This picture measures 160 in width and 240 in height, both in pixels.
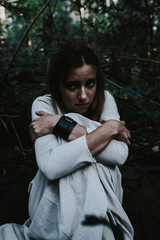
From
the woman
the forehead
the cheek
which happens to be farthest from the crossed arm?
the forehead

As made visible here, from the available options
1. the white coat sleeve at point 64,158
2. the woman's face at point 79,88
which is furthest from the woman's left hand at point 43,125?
the woman's face at point 79,88

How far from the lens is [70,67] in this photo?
1.61 meters

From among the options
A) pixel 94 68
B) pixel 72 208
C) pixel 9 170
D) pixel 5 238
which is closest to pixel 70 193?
pixel 72 208

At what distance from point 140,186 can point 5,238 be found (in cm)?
151

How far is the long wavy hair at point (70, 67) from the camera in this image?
5.36 ft

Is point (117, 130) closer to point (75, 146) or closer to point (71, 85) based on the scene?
point (75, 146)

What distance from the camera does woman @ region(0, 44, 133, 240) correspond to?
4.21 ft

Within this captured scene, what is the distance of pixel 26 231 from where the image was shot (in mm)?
1562

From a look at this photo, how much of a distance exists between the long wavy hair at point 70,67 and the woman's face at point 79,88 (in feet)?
0.14

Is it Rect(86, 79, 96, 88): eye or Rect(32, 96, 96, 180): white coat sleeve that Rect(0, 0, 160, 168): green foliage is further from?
Rect(32, 96, 96, 180): white coat sleeve

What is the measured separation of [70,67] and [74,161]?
735 mm

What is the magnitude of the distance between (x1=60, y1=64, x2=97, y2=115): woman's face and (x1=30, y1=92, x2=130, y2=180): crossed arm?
232 mm

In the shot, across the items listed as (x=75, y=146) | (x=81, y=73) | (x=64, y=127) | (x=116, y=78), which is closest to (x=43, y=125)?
(x=64, y=127)

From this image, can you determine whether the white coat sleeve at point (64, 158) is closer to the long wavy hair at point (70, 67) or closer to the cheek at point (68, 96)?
the cheek at point (68, 96)
